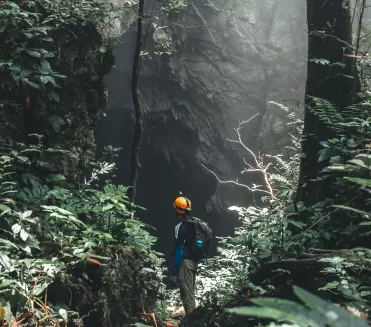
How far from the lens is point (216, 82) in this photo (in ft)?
62.4

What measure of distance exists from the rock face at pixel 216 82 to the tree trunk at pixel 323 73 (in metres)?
13.2

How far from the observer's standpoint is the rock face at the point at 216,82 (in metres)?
18.8

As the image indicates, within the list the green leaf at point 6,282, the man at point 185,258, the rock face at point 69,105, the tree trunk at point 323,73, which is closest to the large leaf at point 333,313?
the green leaf at point 6,282

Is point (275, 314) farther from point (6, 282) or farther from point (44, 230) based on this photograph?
point (44, 230)

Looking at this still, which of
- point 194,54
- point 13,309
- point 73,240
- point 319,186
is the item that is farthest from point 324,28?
point 194,54

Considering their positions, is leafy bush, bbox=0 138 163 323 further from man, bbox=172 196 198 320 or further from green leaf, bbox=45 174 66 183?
man, bbox=172 196 198 320

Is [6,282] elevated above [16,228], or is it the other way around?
[16,228]

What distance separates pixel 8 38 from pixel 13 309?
3.36 meters

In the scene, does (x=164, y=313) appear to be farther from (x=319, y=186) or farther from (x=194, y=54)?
(x=194, y=54)

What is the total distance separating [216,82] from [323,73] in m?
14.4

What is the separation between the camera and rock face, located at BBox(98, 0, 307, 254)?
1883cm

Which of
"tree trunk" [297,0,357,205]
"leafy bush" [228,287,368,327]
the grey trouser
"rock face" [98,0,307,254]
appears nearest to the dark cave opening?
"rock face" [98,0,307,254]

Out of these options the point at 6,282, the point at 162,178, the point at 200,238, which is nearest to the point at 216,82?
the point at 162,178

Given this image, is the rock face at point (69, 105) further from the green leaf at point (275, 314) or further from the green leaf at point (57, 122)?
the green leaf at point (275, 314)
